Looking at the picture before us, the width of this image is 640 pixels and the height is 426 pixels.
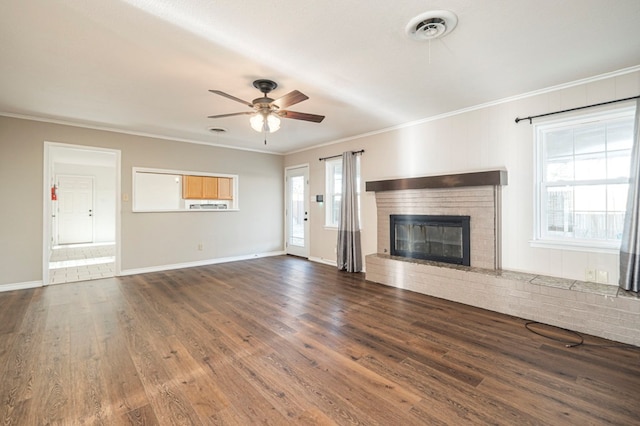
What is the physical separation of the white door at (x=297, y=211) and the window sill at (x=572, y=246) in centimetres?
430

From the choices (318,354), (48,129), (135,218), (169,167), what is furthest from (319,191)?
(48,129)

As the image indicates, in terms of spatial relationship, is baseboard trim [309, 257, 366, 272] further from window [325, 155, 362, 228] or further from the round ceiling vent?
the round ceiling vent

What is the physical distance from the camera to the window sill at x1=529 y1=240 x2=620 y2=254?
9.64 feet

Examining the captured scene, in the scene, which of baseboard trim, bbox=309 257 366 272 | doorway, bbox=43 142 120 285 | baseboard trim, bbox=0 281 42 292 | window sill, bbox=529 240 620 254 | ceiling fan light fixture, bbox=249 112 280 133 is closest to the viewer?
window sill, bbox=529 240 620 254

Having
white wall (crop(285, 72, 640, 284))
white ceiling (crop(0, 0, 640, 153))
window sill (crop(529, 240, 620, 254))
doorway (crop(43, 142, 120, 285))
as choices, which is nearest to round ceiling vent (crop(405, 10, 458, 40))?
white ceiling (crop(0, 0, 640, 153))

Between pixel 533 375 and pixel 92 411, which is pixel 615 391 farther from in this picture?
pixel 92 411

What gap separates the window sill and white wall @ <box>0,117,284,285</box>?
5.24 meters

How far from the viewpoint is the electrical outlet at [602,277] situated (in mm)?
2957

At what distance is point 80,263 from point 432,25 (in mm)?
7448

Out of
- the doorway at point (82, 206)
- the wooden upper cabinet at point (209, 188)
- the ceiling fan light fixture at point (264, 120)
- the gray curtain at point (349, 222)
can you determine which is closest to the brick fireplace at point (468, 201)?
the gray curtain at point (349, 222)

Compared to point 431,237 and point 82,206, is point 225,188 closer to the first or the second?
point 431,237

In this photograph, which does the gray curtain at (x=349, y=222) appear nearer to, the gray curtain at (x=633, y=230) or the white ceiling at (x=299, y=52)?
the white ceiling at (x=299, y=52)

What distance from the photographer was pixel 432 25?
2111mm

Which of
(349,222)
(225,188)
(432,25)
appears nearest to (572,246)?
(432,25)
